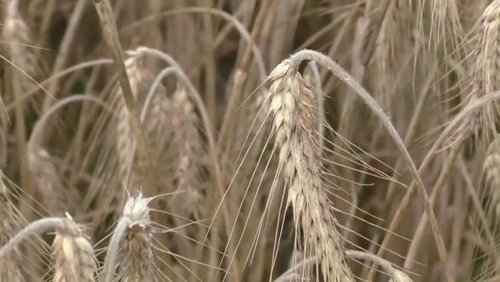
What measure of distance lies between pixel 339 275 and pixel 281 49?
79 centimetres

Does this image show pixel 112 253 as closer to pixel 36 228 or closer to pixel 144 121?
pixel 36 228

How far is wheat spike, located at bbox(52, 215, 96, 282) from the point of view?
0.64m

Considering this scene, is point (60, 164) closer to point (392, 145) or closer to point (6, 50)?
point (6, 50)

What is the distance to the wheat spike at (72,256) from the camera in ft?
2.10

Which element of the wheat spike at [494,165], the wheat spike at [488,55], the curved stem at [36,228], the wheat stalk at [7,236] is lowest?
the wheat stalk at [7,236]

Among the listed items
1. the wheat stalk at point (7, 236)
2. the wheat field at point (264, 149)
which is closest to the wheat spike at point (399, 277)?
the wheat field at point (264, 149)

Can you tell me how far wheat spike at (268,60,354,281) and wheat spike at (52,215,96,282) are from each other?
6.1 inches

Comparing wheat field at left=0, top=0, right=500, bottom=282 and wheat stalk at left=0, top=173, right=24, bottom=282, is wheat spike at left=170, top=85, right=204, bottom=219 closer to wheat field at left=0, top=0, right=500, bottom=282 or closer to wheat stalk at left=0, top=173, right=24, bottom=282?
wheat field at left=0, top=0, right=500, bottom=282

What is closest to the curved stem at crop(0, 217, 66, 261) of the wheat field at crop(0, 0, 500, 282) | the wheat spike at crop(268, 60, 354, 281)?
the wheat field at crop(0, 0, 500, 282)

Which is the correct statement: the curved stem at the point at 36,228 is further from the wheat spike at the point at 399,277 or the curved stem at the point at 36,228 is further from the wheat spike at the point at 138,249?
the wheat spike at the point at 399,277

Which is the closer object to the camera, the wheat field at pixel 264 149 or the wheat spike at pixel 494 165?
the wheat field at pixel 264 149

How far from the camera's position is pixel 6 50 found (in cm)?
139

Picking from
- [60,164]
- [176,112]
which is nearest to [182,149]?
[176,112]

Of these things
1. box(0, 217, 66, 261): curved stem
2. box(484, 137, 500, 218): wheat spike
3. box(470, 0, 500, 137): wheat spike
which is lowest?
box(0, 217, 66, 261): curved stem
